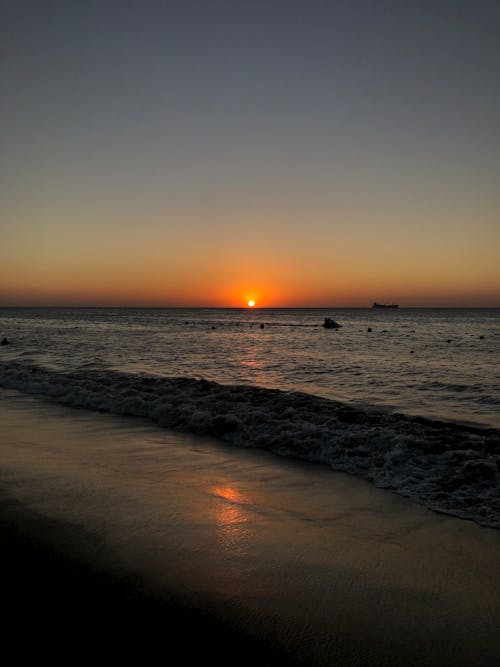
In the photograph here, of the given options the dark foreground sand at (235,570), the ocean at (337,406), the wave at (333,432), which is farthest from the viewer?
the ocean at (337,406)

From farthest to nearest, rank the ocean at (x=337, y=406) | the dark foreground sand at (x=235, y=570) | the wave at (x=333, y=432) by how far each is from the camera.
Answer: the ocean at (x=337, y=406) < the wave at (x=333, y=432) < the dark foreground sand at (x=235, y=570)

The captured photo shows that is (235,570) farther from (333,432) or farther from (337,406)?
(337,406)

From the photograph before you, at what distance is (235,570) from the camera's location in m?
4.45

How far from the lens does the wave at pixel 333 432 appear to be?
7.13 metres

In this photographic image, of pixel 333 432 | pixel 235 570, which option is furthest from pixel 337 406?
pixel 235 570

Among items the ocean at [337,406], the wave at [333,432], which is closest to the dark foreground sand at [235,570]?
the wave at [333,432]

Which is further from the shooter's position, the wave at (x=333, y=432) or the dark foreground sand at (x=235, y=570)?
the wave at (x=333, y=432)

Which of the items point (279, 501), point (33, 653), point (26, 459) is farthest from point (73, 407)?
point (33, 653)

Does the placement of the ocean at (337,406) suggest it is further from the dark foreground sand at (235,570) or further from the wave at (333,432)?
the dark foreground sand at (235,570)

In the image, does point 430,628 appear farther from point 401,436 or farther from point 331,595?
point 401,436

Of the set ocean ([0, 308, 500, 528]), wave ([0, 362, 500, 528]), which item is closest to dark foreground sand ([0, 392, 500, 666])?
wave ([0, 362, 500, 528])

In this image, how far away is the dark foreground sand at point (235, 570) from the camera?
3.38 m

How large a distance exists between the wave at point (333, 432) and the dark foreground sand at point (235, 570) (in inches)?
28.9

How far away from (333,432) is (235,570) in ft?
18.6
